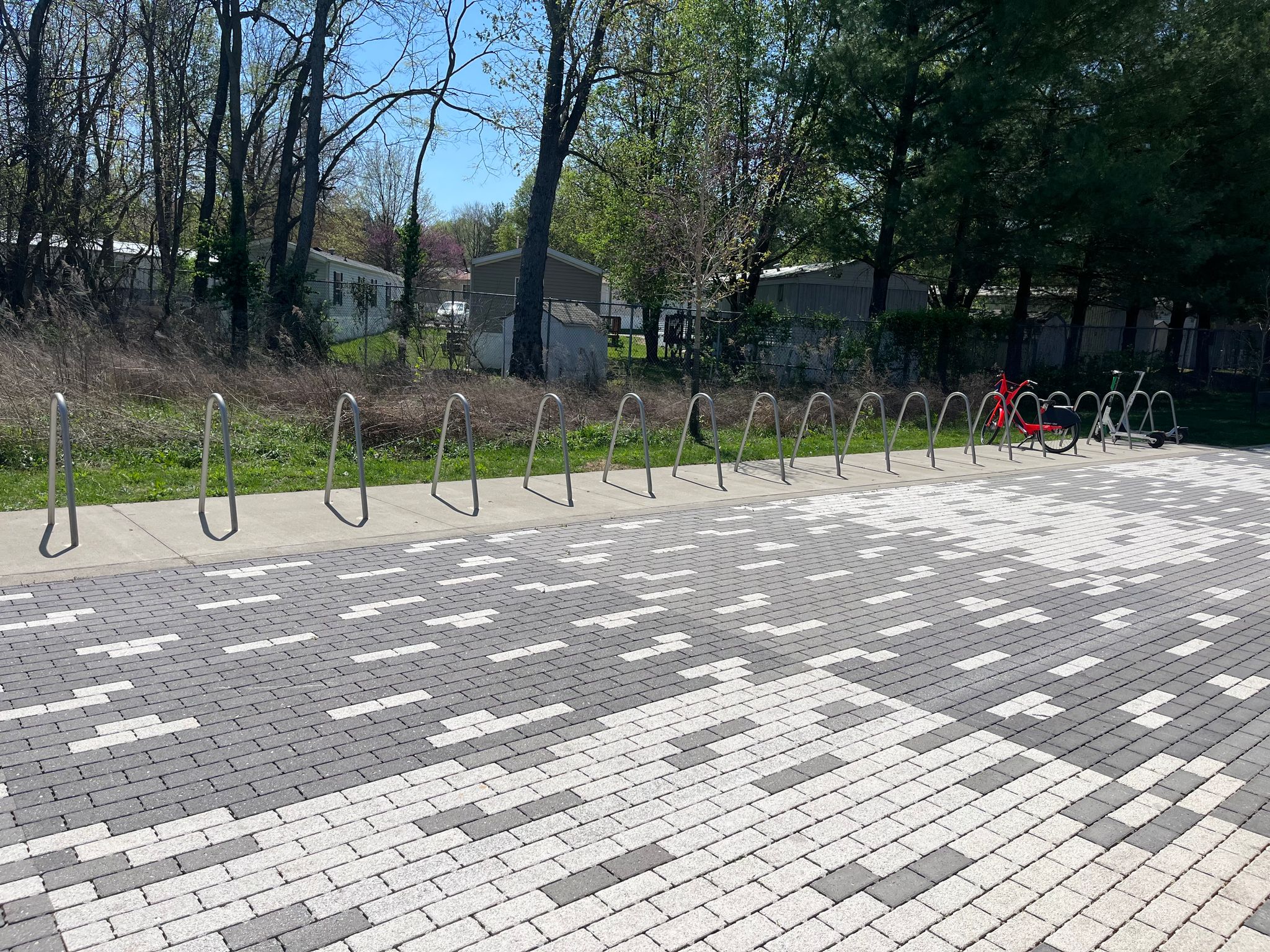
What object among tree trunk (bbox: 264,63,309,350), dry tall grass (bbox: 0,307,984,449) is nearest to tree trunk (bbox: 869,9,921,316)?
dry tall grass (bbox: 0,307,984,449)

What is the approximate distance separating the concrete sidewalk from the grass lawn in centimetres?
42

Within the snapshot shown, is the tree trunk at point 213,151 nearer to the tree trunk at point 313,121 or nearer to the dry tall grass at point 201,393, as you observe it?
the tree trunk at point 313,121

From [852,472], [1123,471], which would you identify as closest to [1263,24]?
[1123,471]

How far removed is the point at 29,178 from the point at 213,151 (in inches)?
349

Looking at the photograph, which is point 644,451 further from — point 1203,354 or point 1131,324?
point 1203,354

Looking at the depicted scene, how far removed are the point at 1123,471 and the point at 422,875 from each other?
14.6 m

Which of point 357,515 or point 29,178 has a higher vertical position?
point 29,178

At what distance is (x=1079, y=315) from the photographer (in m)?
28.8

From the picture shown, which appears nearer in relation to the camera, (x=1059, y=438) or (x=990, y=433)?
(x=1059, y=438)

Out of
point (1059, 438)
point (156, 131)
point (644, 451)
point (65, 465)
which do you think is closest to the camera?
point (65, 465)

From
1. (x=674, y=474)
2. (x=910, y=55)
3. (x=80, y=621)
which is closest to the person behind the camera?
(x=80, y=621)

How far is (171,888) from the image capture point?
326 cm

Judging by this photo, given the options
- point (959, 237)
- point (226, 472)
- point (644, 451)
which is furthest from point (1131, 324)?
point (226, 472)

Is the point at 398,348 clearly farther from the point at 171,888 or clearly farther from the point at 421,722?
the point at 171,888
